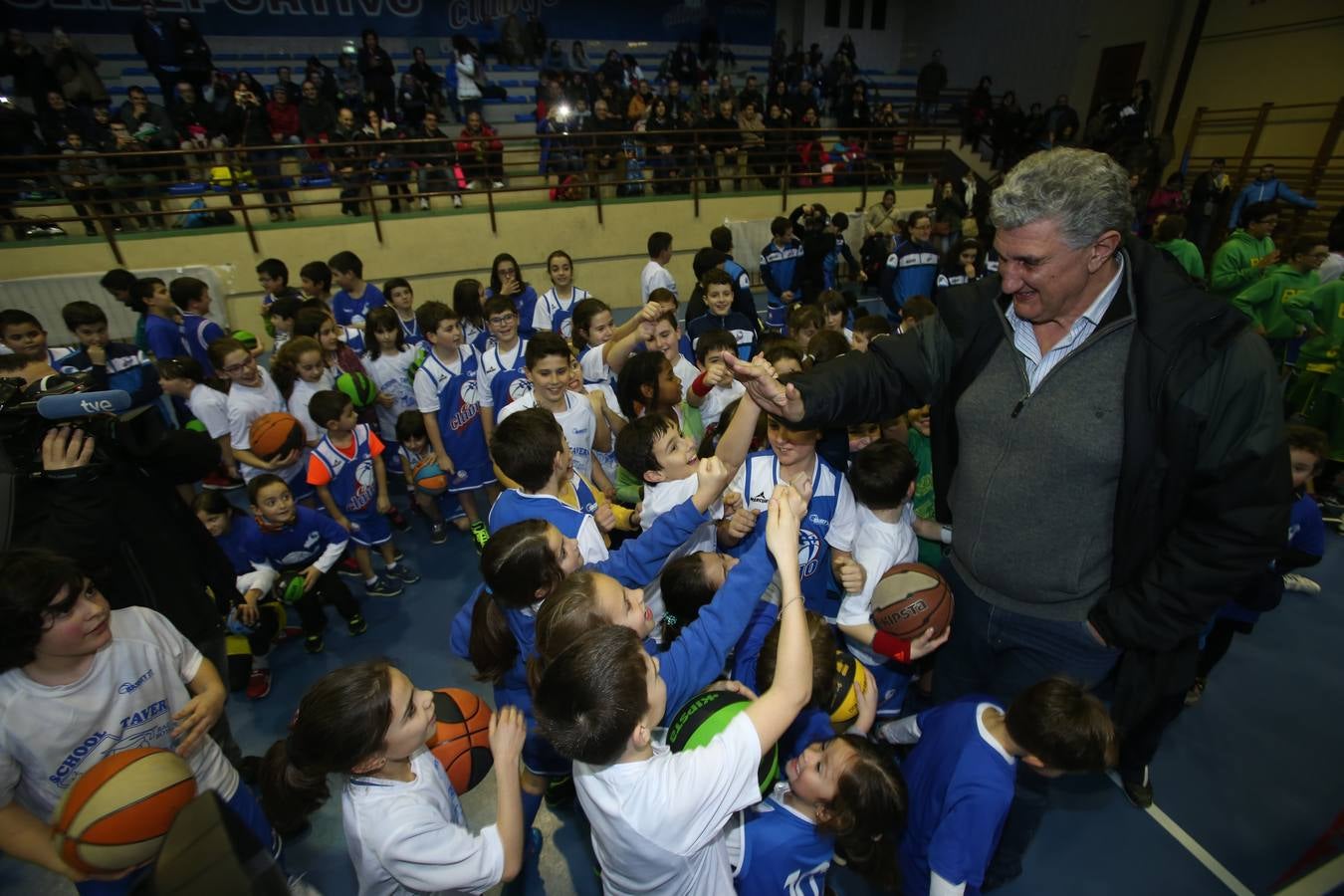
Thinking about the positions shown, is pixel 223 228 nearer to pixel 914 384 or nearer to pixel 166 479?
pixel 166 479

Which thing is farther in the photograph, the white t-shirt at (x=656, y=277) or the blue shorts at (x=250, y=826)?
the white t-shirt at (x=656, y=277)

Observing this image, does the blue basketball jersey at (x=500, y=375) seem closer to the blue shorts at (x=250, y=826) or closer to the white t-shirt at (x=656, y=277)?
the white t-shirt at (x=656, y=277)

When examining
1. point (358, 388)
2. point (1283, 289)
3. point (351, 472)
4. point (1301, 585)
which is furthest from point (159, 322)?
point (1283, 289)

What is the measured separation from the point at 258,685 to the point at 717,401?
3.17 m

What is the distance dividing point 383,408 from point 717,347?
2.98 m

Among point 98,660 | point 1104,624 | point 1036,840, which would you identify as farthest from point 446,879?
point 1036,840

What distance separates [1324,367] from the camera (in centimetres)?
484

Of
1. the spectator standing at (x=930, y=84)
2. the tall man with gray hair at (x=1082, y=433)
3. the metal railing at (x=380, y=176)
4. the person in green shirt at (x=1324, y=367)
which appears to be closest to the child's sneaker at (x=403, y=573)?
the tall man with gray hair at (x=1082, y=433)

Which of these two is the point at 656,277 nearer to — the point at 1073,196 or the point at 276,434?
the point at 276,434

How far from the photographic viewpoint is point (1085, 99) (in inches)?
593

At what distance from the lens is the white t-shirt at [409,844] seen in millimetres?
1513

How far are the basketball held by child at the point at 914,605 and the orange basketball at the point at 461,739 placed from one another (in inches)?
58.5

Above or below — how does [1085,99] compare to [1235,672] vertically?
above

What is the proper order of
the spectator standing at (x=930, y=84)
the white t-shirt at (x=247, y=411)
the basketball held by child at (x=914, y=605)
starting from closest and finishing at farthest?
1. the basketball held by child at (x=914, y=605)
2. the white t-shirt at (x=247, y=411)
3. the spectator standing at (x=930, y=84)
